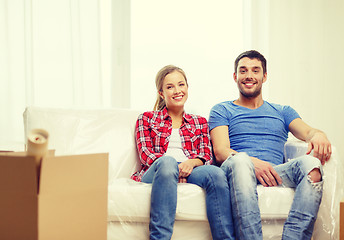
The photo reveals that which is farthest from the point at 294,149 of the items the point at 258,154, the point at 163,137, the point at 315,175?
the point at 163,137

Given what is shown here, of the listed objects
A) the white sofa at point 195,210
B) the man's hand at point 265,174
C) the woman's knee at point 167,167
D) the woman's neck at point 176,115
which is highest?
the woman's neck at point 176,115

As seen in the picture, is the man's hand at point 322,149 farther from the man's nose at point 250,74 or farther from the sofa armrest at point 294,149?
the man's nose at point 250,74

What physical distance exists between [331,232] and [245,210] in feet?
1.39

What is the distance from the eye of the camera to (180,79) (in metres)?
1.95

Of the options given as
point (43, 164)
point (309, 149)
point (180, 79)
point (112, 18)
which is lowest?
point (309, 149)

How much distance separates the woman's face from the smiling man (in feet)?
0.65

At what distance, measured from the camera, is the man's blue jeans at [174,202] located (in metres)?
1.44

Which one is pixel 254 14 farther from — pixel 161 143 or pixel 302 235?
pixel 302 235

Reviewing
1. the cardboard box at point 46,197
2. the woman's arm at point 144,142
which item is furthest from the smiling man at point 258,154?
the cardboard box at point 46,197

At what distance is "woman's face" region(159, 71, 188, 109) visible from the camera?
1.92m

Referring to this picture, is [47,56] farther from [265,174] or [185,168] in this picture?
[265,174]

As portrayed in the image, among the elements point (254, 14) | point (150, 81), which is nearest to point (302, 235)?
point (150, 81)

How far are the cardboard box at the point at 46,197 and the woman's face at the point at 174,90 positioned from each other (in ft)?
3.61

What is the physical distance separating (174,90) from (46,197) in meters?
1.22
